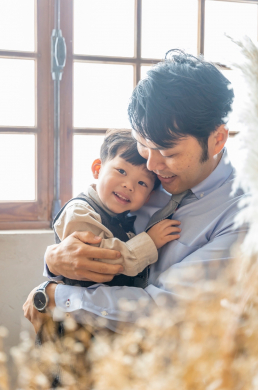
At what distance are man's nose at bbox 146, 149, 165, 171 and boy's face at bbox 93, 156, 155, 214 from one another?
0.16 metres

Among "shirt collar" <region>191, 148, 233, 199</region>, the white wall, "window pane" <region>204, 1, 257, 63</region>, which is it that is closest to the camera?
"shirt collar" <region>191, 148, 233, 199</region>

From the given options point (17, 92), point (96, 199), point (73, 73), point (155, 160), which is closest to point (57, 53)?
point (73, 73)

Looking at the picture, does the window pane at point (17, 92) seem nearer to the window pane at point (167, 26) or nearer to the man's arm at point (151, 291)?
the window pane at point (167, 26)

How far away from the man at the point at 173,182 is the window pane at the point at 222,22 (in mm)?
1087

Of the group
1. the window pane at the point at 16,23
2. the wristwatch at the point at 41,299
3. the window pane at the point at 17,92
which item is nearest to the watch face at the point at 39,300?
the wristwatch at the point at 41,299

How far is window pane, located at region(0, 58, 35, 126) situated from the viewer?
214 cm

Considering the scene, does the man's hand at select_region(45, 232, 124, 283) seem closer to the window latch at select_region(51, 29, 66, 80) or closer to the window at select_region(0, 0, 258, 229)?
the window at select_region(0, 0, 258, 229)

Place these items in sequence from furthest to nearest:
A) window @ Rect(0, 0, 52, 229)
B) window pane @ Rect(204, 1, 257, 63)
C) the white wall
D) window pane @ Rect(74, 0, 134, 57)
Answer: window pane @ Rect(204, 1, 257, 63) → window pane @ Rect(74, 0, 134, 57) → window @ Rect(0, 0, 52, 229) → the white wall

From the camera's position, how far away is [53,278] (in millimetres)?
1488

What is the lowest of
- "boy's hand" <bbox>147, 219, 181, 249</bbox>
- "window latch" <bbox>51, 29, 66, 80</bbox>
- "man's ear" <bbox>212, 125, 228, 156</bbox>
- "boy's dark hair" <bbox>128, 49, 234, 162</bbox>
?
"boy's hand" <bbox>147, 219, 181, 249</bbox>

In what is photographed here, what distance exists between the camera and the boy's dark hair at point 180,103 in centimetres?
129

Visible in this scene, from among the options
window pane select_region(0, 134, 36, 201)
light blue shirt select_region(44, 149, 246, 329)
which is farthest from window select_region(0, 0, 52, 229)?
light blue shirt select_region(44, 149, 246, 329)

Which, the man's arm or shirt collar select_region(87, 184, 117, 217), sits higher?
shirt collar select_region(87, 184, 117, 217)

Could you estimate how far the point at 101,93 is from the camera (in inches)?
90.0
